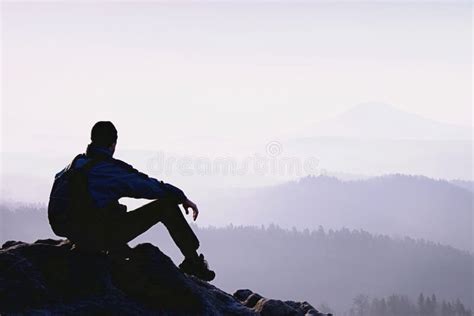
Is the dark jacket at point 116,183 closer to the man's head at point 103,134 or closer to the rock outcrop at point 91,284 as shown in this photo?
the man's head at point 103,134

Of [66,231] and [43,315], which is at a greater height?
[66,231]

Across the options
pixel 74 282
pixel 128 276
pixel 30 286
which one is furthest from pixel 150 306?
pixel 30 286

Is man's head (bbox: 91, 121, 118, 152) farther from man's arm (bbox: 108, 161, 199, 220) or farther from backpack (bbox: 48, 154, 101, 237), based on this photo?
man's arm (bbox: 108, 161, 199, 220)

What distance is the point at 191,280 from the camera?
16.0 meters

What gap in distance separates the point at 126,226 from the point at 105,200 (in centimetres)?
86

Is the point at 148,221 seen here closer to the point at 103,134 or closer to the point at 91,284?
the point at 91,284

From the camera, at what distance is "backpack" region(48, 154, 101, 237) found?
43.6ft

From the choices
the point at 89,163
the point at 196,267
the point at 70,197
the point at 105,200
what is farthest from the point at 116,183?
the point at 196,267

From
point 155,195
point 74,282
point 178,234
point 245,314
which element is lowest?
point 245,314

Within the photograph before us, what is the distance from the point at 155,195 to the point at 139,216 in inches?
36.0

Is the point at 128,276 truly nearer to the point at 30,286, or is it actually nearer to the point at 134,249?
the point at 134,249

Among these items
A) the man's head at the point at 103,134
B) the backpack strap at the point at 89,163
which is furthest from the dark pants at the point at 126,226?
the man's head at the point at 103,134

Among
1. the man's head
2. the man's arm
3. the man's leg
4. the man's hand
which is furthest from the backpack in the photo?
the man's hand

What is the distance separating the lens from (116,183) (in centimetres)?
1326
